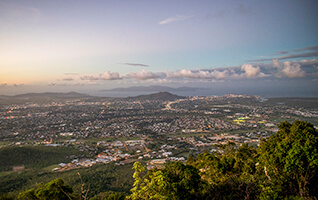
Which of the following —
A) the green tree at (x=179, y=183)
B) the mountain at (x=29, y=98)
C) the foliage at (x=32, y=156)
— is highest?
the green tree at (x=179, y=183)

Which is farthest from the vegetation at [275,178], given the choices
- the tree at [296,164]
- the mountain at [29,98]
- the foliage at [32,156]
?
the mountain at [29,98]

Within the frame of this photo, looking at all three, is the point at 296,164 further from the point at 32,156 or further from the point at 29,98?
the point at 29,98

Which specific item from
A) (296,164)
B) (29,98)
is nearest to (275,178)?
(296,164)

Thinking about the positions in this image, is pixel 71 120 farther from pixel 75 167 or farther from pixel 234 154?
pixel 234 154

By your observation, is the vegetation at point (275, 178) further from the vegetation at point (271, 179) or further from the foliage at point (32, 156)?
the foliage at point (32, 156)

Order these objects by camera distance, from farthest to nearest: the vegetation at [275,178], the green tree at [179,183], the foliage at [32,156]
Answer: the foliage at [32,156] < the vegetation at [275,178] < the green tree at [179,183]

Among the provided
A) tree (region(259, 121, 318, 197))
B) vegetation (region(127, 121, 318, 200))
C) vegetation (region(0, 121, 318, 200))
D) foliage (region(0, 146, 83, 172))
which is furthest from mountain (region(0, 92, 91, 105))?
tree (region(259, 121, 318, 197))

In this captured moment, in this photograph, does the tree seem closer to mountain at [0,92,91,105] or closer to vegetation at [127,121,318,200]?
vegetation at [127,121,318,200]

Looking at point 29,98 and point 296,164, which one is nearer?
point 296,164
